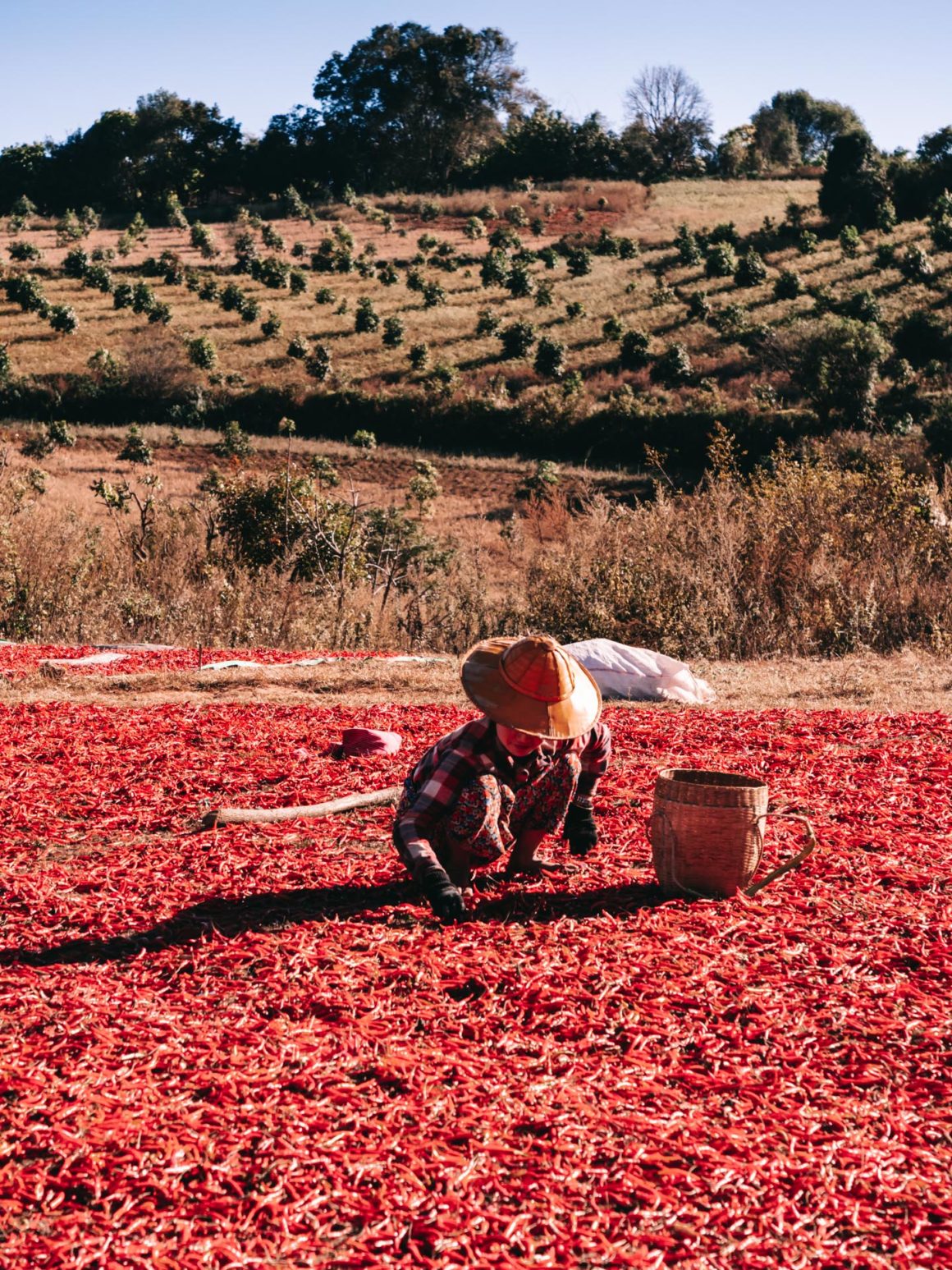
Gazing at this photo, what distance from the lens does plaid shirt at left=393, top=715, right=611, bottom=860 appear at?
168 inches

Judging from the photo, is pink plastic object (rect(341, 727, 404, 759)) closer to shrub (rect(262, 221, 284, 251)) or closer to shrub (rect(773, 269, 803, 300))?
shrub (rect(773, 269, 803, 300))

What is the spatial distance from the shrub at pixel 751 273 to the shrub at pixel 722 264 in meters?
1.16

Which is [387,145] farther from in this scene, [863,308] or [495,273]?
[863,308]

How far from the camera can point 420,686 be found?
10.5m

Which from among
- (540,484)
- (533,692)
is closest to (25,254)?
(540,484)

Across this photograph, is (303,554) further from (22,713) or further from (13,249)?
(13,249)

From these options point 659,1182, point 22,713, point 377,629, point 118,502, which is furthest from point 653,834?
point 118,502

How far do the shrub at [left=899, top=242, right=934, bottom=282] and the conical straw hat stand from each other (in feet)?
199

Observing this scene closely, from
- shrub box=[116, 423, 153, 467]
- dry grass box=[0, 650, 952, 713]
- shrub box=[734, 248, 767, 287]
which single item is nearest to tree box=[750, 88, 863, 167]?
shrub box=[734, 248, 767, 287]

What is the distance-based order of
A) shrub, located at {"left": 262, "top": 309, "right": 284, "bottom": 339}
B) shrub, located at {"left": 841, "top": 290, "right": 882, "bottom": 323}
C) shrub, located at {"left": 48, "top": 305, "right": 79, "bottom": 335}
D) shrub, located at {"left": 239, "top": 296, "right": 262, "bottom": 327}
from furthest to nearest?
shrub, located at {"left": 239, "top": 296, "right": 262, "bottom": 327} < shrub, located at {"left": 262, "top": 309, "right": 284, "bottom": 339} < shrub, located at {"left": 841, "top": 290, "right": 882, "bottom": 323} < shrub, located at {"left": 48, "top": 305, "right": 79, "bottom": 335}

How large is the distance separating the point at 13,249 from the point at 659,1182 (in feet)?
222

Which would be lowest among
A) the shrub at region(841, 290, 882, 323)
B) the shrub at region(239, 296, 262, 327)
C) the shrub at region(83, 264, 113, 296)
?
the shrub at region(239, 296, 262, 327)

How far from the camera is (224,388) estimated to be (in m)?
47.8

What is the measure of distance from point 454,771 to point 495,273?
200 feet
